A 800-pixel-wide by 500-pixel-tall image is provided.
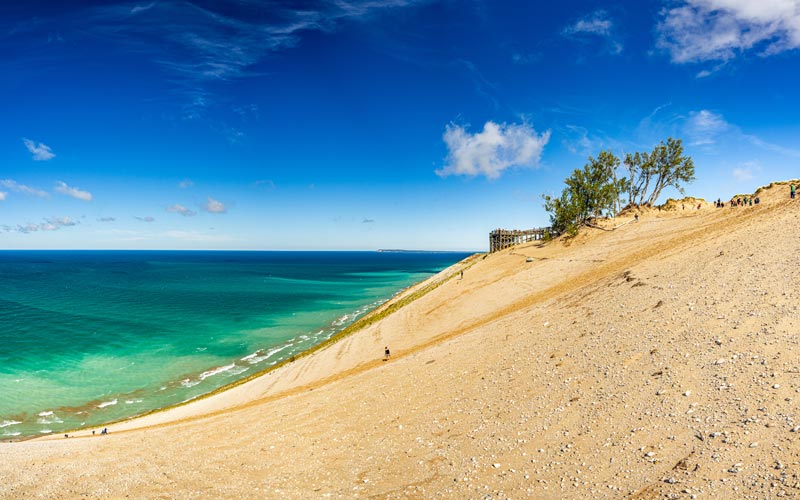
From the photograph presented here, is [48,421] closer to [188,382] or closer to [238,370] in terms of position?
[188,382]

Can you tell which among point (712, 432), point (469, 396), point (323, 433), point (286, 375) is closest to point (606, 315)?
point (469, 396)

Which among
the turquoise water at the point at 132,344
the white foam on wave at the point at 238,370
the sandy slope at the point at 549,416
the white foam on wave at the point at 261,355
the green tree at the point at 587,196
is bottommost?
the white foam on wave at the point at 238,370

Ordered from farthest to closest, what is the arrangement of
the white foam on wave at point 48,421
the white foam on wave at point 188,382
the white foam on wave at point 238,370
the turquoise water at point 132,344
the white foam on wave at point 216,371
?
the white foam on wave at point 238,370, the white foam on wave at point 216,371, the white foam on wave at point 188,382, the turquoise water at point 132,344, the white foam on wave at point 48,421

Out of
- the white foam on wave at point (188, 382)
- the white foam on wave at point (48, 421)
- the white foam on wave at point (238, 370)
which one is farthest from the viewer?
the white foam on wave at point (238, 370)

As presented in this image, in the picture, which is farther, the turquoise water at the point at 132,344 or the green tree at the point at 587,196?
the green tree at the point at 587,196

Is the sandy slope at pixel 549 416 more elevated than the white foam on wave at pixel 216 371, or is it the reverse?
the sandy slope at pixel 549 416

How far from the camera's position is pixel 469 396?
52.7 feet

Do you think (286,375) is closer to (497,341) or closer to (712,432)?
(497,341)

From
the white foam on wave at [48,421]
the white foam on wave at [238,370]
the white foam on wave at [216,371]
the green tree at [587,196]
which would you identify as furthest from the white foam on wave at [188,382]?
the green tree at [587,196]

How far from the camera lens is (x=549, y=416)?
41.7 ft

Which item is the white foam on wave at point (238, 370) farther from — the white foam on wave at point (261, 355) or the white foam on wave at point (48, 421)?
the white foam on wave at point (48, 421)

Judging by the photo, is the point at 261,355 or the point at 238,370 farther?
the point at 261,355

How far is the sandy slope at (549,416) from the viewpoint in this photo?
957cm

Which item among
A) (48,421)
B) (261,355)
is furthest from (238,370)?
(48,421)
